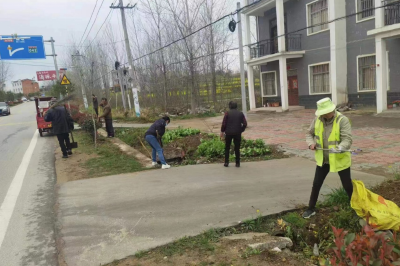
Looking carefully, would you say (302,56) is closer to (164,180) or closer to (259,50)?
(259,50)

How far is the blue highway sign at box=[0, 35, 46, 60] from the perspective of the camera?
22.0 metres

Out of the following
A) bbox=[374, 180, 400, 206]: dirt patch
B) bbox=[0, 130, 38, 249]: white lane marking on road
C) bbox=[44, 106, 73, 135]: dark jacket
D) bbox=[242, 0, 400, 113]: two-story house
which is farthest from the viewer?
bbox=[242, 0, 400, 113]: two-story house

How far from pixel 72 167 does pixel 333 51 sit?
1485 centimetres

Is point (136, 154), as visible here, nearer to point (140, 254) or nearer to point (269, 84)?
point (140, 254)

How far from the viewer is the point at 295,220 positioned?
396cm

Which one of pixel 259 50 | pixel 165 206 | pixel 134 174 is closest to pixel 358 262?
pixel 165 206

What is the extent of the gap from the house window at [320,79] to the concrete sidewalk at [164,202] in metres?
12.7

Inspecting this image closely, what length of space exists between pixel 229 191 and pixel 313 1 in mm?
16630

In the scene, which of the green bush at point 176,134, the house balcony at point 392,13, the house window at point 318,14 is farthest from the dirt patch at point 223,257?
the house window at point 318,14

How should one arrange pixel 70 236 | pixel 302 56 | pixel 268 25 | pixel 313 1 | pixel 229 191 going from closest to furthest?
pixel 70 236 < pixel 229 191 < pixel 313 1 < pixel 302 56 < pixel 268 25

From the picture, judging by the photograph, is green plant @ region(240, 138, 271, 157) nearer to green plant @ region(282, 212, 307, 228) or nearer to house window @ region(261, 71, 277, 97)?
green plant @ region(282, 212, 307, 228)

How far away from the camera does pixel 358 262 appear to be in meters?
2.21

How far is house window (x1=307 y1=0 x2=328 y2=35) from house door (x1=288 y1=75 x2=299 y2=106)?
330cm

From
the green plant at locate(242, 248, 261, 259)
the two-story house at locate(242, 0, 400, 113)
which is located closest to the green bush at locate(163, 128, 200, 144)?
the two-story house at locate(242, 0, 400, 113)
